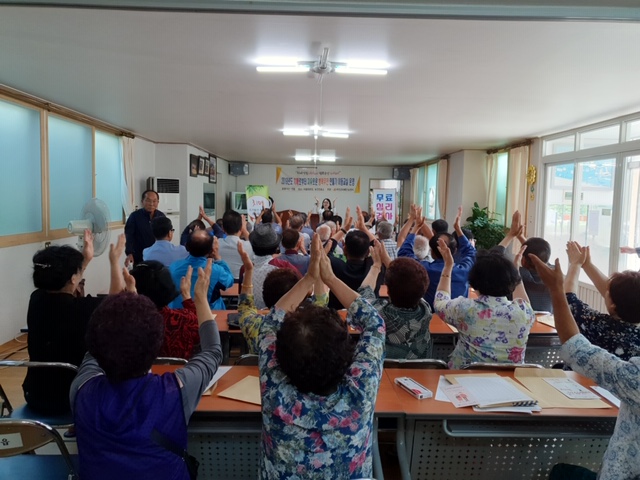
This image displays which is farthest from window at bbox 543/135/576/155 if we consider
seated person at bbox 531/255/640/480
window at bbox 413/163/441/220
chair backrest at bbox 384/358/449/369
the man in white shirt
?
seated person at bbox 531/255/640/480

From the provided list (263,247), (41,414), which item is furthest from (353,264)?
(41,414)

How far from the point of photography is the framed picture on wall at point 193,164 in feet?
30.8

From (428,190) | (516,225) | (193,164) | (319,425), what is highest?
(193,164)

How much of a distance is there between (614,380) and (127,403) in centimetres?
139

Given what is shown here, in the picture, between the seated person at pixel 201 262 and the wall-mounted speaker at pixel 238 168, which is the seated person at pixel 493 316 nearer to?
the seated person at pixel 201 262

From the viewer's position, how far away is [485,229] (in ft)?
27.1

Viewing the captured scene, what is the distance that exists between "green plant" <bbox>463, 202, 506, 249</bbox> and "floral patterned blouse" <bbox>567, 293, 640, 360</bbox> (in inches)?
254

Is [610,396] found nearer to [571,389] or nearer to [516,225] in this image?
[571,389]

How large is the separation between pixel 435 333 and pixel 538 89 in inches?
114

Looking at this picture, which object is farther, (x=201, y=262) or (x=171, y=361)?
(x=201, y=262)

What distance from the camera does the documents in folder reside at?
1.70 metres

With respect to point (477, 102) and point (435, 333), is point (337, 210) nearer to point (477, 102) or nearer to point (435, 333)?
point (477, 102)

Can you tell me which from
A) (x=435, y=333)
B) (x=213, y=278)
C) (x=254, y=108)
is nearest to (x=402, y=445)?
(x=435, y=333)

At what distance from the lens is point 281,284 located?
217cm
